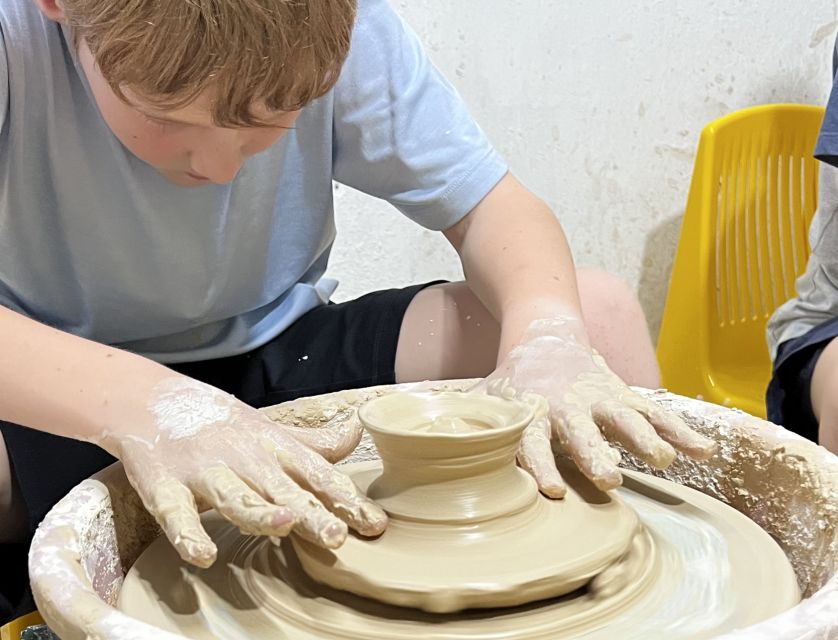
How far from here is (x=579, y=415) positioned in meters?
1.00

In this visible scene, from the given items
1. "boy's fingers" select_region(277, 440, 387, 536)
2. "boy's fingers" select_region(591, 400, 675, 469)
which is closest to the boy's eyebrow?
"boy's fingers" select_region(277, 440, 387, 536)

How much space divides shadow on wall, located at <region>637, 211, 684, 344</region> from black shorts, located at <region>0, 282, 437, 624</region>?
4.09 feet

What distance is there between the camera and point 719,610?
845 mm

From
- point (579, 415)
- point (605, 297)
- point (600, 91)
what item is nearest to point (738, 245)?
point (600, 91)

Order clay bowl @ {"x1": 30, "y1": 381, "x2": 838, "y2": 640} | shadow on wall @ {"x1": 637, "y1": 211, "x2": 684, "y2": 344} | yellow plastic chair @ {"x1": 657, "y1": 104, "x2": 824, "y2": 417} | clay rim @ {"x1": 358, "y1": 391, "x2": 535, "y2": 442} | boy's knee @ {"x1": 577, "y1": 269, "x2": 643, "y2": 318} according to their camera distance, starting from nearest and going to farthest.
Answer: clay bowl @ {"x1": 30, "y1": 381, "x2": 838, "y2": 640}, clay rim @ {"x1": 358, "y1": 391, "x2": 535, "y2": 442}, boy's knee @ {"x1": 577, "y1": 269, "x2": 643, "y2": 318}, yellow plastic chair @ {"x1": 657, "y1": 104, "x2": 824, "y2": 417}, shadow on wall @ {"x1": 637, "y1": 211, "x2": 684, "y2": 344}

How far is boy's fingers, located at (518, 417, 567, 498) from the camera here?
0.93 metres

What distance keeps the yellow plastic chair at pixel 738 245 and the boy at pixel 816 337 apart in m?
0.45

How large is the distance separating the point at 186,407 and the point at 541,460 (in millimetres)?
326

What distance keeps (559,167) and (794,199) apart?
55cm

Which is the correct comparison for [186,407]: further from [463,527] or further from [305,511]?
[463,527]

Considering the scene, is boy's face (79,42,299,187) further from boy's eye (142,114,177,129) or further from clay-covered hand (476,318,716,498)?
clay-covered hand (476,318,716,498)

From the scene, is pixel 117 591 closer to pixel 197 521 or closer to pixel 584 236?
pixel 197 521

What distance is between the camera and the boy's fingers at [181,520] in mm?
798

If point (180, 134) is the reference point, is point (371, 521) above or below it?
below
